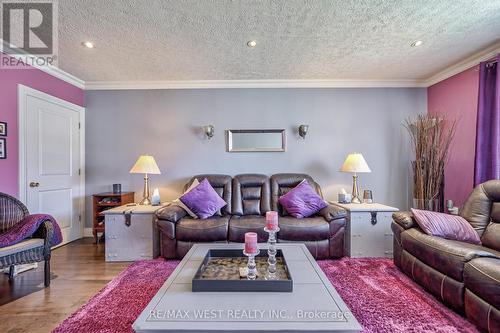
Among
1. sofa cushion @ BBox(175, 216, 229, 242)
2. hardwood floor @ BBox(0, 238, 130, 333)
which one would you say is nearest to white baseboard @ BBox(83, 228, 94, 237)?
hardwood floor @ BBox(0, 238, 130, 333)

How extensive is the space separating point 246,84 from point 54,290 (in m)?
3.32

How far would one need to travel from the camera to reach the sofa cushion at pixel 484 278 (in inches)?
55.1

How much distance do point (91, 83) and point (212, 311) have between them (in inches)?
156

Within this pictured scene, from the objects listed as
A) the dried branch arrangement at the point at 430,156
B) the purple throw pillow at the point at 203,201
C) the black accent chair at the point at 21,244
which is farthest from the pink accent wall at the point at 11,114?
the dried branch arrangement at the point at 430,156

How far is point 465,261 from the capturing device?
5.35 feet

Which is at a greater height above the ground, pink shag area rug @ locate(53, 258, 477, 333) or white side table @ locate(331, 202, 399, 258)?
white side table @ locate(331, 202, 399, 258)

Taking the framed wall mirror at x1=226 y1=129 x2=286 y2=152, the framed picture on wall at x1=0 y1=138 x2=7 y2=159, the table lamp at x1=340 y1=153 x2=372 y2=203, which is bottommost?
the table lamp at x1=340 y1=153 x2=372 y2=203

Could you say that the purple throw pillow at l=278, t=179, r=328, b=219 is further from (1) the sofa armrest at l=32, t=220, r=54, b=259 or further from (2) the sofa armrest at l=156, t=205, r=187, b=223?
(1) the sofa armrest at l=32, t=220, r=54, b=259

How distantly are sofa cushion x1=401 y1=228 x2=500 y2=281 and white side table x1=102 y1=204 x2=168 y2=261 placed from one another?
8.82 ft

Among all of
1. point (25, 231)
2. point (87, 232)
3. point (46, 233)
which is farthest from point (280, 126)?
point (87, 232)

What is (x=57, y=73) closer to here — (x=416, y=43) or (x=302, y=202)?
(x=302, y=202)

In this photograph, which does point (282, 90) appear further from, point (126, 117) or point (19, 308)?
point (19, 308)

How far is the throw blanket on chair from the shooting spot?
2.04m

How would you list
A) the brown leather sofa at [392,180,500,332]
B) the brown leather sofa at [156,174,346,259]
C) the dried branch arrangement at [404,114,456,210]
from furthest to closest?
the dried branch arrangement at [404,114,456,210] < the brown leather sofa at [156,174,346,259] < the brown leather sofa at [392,180,500,332]
